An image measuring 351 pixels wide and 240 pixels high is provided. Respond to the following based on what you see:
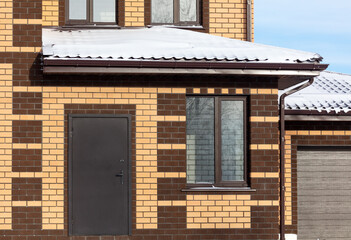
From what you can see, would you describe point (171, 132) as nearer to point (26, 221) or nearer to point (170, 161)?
point (170, 161)

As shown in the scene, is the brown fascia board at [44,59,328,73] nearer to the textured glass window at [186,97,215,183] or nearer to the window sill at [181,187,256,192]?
the textured glass window at [186,97,215,183]

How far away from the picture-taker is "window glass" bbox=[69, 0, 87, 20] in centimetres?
1652

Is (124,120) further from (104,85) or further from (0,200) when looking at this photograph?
(0,200)

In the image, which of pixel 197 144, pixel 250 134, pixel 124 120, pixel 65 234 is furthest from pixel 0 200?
pixel 250 134

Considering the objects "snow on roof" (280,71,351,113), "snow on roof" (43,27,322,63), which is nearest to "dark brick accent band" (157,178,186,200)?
"snow on roof" (43,27,322,63)

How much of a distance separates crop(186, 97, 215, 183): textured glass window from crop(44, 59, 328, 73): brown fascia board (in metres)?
0.92

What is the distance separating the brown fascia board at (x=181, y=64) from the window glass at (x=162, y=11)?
3.96m

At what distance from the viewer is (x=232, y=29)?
16844mm

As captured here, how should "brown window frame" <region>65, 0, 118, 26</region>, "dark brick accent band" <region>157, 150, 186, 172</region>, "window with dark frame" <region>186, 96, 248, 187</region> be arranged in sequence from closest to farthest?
"dark brick accent band" <region>157, 150, 186, 172</region>
"window with dark frame" <region>186, 96, 248, 187</region>
"brown window frame" <region>65, 0, 118, 26</region>

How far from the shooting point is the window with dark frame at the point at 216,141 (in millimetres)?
13742

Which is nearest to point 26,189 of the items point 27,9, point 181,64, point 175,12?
point 27,9

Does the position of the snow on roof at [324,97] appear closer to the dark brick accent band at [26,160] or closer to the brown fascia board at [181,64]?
the brown fascia board at [181,64]

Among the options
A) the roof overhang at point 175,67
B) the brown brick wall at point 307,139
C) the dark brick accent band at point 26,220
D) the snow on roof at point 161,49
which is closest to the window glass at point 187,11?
the snow on roof at point 161,49

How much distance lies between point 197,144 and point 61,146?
243cm
